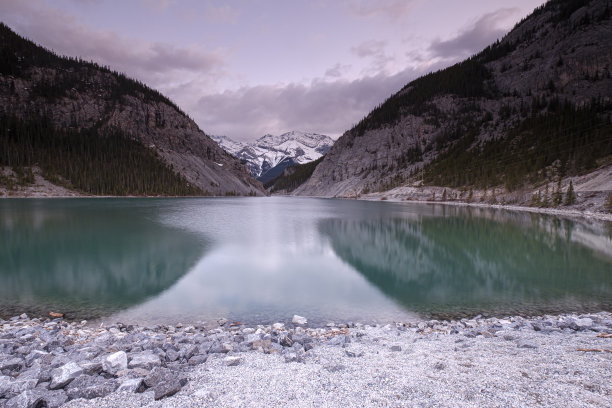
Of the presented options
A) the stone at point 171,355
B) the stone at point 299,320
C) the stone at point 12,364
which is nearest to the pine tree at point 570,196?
the stone at point 299,320

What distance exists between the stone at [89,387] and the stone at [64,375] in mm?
142

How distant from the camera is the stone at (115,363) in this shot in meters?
5.77

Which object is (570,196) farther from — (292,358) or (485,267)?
(292,358)

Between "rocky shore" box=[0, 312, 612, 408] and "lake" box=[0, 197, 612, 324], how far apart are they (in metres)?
2.67

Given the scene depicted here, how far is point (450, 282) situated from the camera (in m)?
15.9

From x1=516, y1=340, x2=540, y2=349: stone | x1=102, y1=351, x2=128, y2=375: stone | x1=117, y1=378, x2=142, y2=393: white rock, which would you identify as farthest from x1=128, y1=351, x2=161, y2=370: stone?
x1=516, y1=340, x2=540, y2=349: stone

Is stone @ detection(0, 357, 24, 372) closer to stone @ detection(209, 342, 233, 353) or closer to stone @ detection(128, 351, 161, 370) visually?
stone @ detection(128, 351, 161, 370)

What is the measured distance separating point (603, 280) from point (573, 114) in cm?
10934

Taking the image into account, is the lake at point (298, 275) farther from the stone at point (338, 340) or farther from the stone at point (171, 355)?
the stone at point (171, 355)

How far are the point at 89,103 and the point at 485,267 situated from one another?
219 metres

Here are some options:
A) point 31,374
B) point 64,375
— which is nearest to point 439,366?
point 64,375

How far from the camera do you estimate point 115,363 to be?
19.4ft

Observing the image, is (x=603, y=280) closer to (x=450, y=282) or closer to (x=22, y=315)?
(x=450, y=282)

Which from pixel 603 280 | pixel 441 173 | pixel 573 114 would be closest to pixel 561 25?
pixel 573 114
